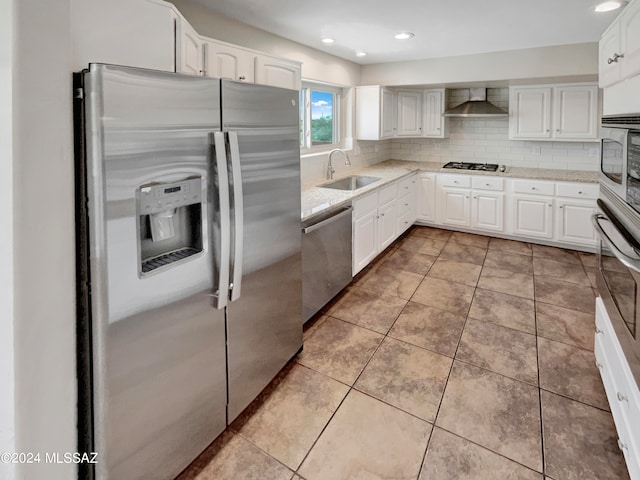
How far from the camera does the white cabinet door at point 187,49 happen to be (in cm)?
167

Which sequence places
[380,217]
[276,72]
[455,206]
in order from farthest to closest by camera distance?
[455,206] → [380,217] → [276,72]

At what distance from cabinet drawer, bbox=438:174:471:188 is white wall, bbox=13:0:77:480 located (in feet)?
15.2

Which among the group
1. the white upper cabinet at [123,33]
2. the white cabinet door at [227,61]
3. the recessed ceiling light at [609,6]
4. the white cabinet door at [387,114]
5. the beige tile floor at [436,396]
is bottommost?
the beige tile floor at [436,396]

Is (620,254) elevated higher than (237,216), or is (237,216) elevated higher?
(237,216)

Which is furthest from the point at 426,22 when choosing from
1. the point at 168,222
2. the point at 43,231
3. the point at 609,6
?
the point at 43,231

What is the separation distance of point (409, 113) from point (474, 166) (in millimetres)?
1161

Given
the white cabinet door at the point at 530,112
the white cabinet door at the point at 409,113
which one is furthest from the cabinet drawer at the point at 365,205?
the white cabinet door at the point at 530,112

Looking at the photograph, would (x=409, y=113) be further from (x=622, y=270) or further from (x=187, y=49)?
(x=622, y=270)

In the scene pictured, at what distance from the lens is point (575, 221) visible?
4.32m

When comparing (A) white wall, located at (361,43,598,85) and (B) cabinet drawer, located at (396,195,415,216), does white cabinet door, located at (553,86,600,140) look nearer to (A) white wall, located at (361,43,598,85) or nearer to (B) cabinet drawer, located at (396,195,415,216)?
(A) white wall, located at (361,43,598,85)

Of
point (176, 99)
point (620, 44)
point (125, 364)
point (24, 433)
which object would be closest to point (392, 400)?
point (125, 364)

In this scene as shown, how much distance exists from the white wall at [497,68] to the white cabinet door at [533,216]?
1.36 metres

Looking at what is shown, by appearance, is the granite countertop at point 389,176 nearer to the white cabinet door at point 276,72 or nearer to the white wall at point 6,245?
the white cabinet door at point 276,72

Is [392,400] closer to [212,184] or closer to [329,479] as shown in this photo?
[329,479]
